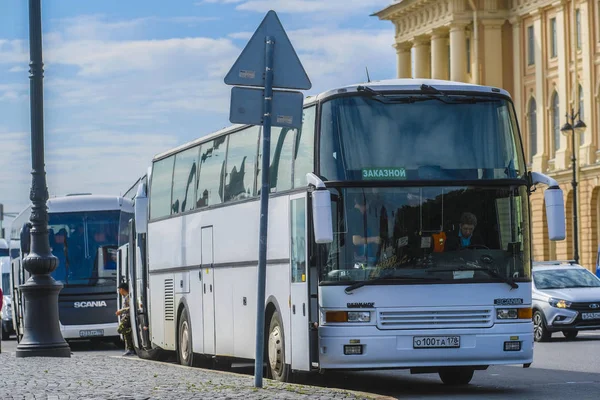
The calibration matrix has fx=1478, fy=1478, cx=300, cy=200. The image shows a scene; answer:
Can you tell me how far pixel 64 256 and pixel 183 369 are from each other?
13.7 meters

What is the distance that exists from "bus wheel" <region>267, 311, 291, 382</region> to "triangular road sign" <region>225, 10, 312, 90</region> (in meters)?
3.86

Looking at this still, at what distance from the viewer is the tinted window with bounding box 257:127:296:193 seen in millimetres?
16031

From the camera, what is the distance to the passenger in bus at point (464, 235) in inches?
596

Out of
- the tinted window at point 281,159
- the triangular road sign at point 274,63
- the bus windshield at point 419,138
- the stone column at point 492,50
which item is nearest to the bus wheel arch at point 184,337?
the tinted window at point 281,159

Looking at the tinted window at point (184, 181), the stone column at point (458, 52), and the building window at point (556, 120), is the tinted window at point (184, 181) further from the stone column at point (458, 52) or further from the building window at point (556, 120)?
the stone column at point (458, 52)

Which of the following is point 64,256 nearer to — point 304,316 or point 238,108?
point 304,316

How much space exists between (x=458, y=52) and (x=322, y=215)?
208 feet

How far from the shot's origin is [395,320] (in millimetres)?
15023

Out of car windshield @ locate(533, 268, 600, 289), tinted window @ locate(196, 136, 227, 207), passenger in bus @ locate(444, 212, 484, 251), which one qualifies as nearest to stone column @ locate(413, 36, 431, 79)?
car windshield @ locate(533, 268, 600, 289)

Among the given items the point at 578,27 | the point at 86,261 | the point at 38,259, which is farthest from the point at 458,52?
the point at 38,259

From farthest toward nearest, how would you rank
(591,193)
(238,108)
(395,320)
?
(591,193), (395,320), (238,108)

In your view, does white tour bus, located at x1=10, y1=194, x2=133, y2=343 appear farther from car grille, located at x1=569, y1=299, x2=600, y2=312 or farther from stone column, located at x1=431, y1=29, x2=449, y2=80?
stone column, located at x1=431, y1=29, x2=449, y2=80

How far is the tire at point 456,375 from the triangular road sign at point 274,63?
15.4ft

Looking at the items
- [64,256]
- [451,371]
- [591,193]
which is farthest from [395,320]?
[591,193]
